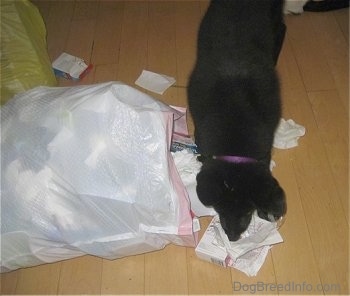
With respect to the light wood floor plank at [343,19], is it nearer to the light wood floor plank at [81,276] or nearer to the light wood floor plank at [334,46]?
the light wood floor plank at [334,46]

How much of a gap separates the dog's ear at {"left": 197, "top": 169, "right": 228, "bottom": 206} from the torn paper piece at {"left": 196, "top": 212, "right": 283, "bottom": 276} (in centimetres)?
19

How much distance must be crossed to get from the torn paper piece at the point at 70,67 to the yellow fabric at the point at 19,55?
0.19 metres

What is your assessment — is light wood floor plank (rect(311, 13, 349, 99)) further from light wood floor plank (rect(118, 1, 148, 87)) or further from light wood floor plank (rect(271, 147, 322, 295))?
light wood floor plank (rect(118, 1, 148, 87))

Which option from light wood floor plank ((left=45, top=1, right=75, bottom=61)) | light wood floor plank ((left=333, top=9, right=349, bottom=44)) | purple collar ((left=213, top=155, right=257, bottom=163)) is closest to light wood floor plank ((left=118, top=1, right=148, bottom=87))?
light wood floor plank ((left=45, top=1, right=75, bottom=61))

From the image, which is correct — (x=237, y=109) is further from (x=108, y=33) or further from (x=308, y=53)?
(x=108, y=33)

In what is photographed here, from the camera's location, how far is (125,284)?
1.21 m

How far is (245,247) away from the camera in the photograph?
44.9 inches

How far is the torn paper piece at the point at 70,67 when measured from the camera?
5.74 feet

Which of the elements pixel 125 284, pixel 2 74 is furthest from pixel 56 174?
pixel 2 74

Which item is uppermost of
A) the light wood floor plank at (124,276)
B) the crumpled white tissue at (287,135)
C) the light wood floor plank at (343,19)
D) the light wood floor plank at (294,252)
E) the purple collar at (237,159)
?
the purple collar at (237,159)

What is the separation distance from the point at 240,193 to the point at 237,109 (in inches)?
10.5

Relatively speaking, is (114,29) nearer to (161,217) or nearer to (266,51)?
(266,51)

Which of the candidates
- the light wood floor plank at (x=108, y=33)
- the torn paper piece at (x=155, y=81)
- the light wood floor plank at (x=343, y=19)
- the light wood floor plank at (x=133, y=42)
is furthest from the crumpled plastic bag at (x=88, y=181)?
the light wood floor plank at (x=343, y=19)

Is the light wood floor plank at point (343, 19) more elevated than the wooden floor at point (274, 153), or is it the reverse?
the light wood floor plank at point (343, 19)
